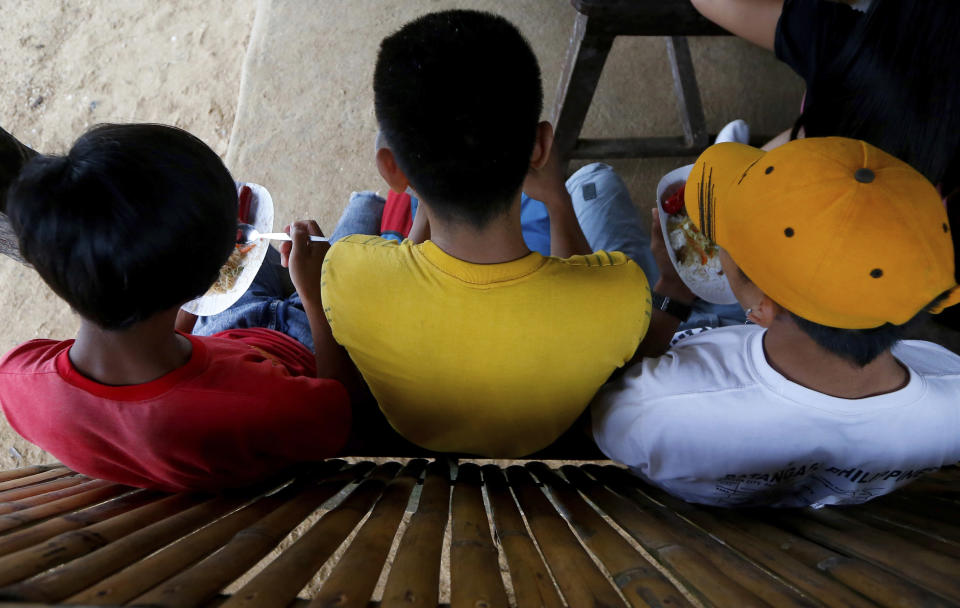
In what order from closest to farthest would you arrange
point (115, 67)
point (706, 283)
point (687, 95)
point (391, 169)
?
1. point (391, 169)
2. point (706, 283)
3. point (687, 95)
4. point (115, 67)

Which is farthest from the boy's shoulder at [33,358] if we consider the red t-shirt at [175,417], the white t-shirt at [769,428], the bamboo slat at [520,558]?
the white t-shirt at [769,428]

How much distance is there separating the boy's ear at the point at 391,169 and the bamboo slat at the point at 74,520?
626mm

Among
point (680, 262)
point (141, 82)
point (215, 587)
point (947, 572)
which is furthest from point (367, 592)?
point (141, 82)

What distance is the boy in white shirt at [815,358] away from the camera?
2.31 ft

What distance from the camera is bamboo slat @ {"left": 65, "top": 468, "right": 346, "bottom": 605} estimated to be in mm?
490

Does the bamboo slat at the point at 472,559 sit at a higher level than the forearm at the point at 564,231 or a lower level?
lower

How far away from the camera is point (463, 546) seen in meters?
0.67

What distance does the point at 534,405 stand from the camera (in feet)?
3.10

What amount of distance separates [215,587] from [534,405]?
548 millimetres

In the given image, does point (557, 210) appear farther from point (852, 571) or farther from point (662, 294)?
point (852, 571)

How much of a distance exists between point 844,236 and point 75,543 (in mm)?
990

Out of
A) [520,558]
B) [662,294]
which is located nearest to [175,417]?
[520,558]

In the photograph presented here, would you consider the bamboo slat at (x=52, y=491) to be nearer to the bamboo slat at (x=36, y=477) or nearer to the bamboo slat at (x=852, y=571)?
the bamboo slat at (x=36, y=477)

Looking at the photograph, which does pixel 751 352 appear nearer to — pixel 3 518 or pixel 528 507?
pixel 528 507
